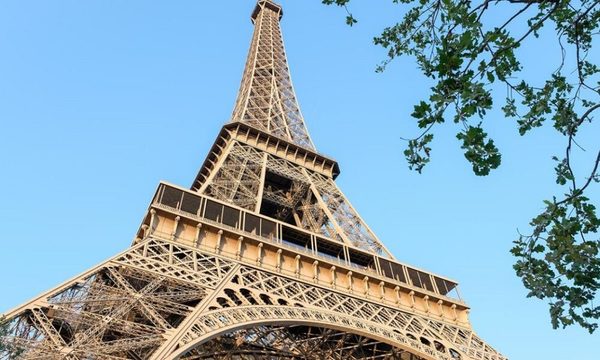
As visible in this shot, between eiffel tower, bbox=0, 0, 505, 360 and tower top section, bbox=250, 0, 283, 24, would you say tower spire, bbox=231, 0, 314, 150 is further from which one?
tower top section, bbox=250, 0, 283, 24

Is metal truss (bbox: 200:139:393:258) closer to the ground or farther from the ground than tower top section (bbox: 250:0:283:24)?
closer to the ground

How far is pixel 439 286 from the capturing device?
23.8 m

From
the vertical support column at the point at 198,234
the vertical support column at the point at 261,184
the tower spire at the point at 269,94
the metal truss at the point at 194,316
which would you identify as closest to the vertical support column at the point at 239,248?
the metal truss at the point at 194,316

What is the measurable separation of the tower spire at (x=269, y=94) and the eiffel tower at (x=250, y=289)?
10.8 ft

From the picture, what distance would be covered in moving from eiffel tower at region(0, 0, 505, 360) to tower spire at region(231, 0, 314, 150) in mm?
3284

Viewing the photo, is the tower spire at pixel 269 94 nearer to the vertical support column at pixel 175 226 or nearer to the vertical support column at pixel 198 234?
the vertical support column at pixel 198 234

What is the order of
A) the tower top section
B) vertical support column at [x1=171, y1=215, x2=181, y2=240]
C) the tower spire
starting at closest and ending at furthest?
vertical support column at [x1=171, y1=215, x2=181, y2=240] → the tower spire → the tower top section

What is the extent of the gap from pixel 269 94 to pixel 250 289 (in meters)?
22.9

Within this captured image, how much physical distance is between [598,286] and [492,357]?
1575 centimetres

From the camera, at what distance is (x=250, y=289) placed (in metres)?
17.1

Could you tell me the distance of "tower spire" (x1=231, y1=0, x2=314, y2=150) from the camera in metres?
34.4

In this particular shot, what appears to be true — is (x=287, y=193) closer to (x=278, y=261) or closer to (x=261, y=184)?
(x=261, y=184)

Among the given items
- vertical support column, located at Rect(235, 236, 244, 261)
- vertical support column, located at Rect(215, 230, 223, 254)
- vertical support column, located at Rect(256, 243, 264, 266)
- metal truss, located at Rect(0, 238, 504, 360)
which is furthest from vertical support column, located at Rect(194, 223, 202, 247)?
vertical support column, located at Rect(256, 243, 264, 266)

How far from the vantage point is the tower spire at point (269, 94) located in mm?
34375
